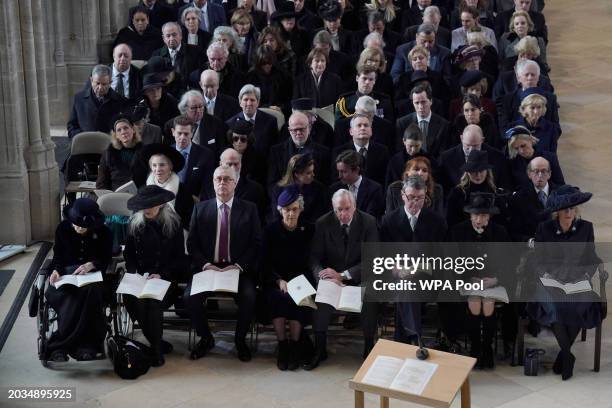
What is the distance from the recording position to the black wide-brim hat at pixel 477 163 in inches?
437

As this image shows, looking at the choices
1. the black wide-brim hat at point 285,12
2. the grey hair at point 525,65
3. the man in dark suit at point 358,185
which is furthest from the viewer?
the black wide-brim hat at point 285,12

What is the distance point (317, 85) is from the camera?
1379cm

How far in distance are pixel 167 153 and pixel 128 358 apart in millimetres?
2045

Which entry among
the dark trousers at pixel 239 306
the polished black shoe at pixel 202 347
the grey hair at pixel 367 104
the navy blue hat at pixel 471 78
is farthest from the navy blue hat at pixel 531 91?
the polished black shoe at pixel 202 347

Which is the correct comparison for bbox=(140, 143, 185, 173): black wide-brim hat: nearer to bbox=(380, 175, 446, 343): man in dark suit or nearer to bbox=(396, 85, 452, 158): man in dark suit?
bbox=(380, 175, 446, 343): man in dark suit

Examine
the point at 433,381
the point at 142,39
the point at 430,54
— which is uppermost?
the point at 142,39

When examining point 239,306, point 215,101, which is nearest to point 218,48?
point 215,101

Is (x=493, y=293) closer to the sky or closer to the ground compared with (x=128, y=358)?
closer to the sky

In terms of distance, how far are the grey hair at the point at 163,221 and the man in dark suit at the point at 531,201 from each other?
2.91 m

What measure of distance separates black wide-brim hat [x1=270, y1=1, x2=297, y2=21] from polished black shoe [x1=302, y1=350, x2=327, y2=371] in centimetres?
544

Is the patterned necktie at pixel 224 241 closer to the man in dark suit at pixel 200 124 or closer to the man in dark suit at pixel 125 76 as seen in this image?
the man in dark suit at pixel 200 124

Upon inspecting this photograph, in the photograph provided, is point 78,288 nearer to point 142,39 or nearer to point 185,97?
point 185,97

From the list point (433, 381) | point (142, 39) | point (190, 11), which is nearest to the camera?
point (433, 381)

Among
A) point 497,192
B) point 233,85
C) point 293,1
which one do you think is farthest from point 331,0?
point 497,192
